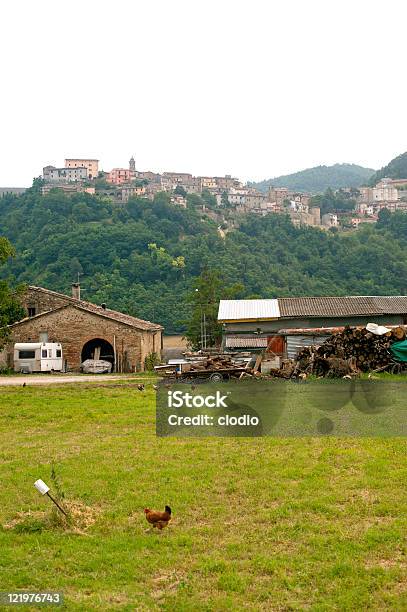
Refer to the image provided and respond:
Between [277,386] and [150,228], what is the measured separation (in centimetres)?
9650

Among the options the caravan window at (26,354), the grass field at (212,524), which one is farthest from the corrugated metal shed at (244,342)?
the grass field at (212,524)

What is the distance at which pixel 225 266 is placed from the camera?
9644 cm

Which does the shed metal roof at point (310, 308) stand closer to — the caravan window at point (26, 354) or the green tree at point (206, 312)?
the caravan window at point (26, 354)

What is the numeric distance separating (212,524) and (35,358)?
30935mm

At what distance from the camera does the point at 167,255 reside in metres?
94.9

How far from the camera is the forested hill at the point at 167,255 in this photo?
82.6 m

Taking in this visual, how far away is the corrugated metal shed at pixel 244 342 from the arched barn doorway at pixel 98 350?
7.26m

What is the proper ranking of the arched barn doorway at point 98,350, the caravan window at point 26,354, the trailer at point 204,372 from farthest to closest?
the arched barn doorway at point 98,350 → the caravan window at point 26,354 → the trailer at point 204,372

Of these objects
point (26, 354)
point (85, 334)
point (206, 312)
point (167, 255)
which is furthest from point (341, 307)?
point (167, 255)

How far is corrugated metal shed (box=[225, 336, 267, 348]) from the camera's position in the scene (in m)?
35.7

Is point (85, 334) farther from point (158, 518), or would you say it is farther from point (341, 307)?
point (158, 518)

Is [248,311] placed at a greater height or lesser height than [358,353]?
greater

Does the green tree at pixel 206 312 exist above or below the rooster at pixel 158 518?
below

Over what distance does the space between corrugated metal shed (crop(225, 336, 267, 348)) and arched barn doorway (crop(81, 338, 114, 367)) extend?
7264mm
